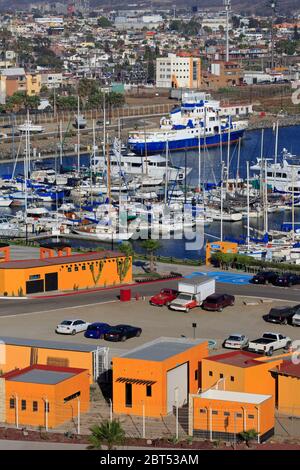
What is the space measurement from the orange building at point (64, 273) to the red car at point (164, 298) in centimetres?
109

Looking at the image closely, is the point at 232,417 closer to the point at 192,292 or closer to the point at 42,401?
the point at 42,401

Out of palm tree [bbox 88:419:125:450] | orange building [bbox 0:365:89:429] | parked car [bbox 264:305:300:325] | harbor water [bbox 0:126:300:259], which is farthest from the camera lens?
harbor water [bbox 0:126:300:259]

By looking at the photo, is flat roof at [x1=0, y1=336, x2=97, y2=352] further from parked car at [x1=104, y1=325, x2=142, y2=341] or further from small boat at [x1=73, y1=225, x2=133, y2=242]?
small boat at [x1=73, y1=225, x2=133, y2=242]

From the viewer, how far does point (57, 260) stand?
43.5ft

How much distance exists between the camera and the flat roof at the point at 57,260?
12.9 metres

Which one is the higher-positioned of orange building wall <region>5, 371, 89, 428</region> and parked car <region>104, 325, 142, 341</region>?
orange building wall <region>5, 371, 89, 428</region>

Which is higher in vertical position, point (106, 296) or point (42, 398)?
point (42, 398)

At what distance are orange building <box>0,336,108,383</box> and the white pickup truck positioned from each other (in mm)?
1238

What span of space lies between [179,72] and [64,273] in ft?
116

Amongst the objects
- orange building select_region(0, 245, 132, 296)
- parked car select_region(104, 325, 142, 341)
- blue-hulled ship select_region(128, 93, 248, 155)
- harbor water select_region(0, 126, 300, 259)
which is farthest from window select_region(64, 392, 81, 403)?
blue-hulled ship select_region(128, 93, 248, 155)

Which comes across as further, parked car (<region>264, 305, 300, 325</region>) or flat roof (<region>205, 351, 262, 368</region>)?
parked car (<region>264, 305, 300, 325</region>)

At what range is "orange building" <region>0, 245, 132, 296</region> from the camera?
41.6 feet

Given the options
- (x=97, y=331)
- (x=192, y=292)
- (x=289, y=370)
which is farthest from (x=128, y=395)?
(x=192, y=292)

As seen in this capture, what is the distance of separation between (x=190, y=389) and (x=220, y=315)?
2.58 m
